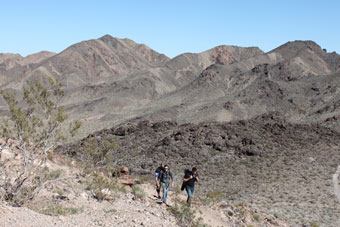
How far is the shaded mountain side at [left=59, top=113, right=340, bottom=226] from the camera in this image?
22.5 metres

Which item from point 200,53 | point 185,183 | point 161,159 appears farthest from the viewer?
point 200,53

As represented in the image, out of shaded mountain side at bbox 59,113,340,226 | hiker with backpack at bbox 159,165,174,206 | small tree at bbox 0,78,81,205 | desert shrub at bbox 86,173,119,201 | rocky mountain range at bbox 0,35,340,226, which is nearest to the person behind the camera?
small tree at bbox 0,78,81,205

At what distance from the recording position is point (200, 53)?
159125 mm

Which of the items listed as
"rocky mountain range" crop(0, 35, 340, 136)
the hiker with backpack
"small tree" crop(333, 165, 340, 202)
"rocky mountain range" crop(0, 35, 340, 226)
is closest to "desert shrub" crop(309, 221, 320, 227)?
"rocky mountain range" crop(0, 35, 340, 226)

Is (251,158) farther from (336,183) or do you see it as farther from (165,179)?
(165,179)

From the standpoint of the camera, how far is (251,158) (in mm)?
31828

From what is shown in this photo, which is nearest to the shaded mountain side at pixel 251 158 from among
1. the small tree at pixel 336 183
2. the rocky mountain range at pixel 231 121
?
the rocky mountain range at pixel 231 121

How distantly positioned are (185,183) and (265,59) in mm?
121798

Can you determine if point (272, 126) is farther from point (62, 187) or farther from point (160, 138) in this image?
point (62, 187)

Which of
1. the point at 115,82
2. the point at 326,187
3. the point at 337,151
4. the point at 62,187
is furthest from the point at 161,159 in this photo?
the point at 115,82

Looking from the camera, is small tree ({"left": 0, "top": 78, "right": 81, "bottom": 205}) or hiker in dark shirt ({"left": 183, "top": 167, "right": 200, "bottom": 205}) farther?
hiker in dark shirt ({"left": 183, "top": 167, "right": 200, "bottom": 205})

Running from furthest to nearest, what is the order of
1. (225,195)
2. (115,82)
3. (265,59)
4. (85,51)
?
(85,51)
(265,59)
(115,82)
(225,195)

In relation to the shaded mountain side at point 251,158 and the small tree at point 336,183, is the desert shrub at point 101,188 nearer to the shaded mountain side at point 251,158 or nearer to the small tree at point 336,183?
the shaded mountain side at point 251,158

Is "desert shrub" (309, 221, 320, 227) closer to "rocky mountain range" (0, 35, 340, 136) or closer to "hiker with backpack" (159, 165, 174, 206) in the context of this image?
"hiker with backpack" (159, 165, 174, 206)
